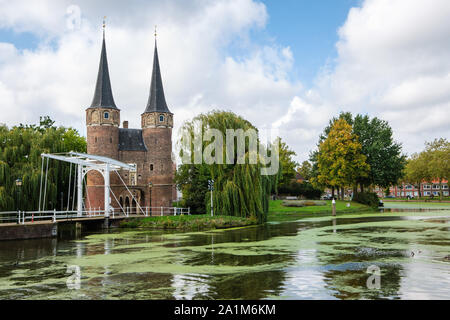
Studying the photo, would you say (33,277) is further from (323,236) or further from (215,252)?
(323,236)

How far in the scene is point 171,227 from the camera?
26688 millimetres

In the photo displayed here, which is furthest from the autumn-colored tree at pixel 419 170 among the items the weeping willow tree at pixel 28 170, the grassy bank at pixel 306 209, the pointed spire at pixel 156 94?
the weeping willow tree at pixel 28 170

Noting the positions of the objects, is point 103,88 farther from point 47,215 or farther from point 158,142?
point 47,215

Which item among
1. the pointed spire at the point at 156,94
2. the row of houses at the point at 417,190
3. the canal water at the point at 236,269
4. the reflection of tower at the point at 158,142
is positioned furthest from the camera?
the row of houses at the point at 417,190

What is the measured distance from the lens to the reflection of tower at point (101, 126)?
36375 mm

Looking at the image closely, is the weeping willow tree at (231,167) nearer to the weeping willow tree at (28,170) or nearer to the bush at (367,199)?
the weeping willow tree at (28,170)

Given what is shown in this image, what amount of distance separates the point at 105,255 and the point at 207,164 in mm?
14595

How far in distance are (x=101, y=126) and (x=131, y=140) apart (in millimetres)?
3966

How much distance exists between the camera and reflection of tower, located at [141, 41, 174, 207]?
1531 inches

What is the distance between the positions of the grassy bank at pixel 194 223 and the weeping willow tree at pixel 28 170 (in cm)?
620

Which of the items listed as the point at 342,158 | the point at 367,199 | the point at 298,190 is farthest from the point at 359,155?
the point at 298,190

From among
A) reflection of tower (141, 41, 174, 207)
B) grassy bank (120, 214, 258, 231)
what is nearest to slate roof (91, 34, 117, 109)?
reflection of tower (141, 41, 174, 207)

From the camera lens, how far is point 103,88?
37656 millimetres
